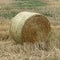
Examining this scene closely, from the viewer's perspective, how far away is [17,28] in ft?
39.6

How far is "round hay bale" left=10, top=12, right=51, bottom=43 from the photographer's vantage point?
39.0 feet

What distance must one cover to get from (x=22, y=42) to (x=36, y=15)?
1.15 metres

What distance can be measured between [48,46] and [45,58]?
6.69 ft

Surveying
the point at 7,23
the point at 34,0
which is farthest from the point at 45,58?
the point at 34,0

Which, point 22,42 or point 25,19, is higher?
point 25,19

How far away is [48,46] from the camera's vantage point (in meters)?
11.0

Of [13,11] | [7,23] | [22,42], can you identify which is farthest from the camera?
[13,11]

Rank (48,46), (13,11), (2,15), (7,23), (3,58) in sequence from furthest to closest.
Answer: (13,11)
(2,15)
(7,23)
(48,46)
(3,58)

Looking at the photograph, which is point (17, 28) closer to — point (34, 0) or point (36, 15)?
point (36, 15)

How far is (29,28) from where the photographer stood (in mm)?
12047

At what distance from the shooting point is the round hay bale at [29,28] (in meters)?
11.9

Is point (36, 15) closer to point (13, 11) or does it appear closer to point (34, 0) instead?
point (13, 11)

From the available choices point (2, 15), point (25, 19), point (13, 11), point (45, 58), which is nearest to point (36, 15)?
point (25, 19)

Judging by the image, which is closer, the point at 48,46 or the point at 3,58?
the point at 3,58
